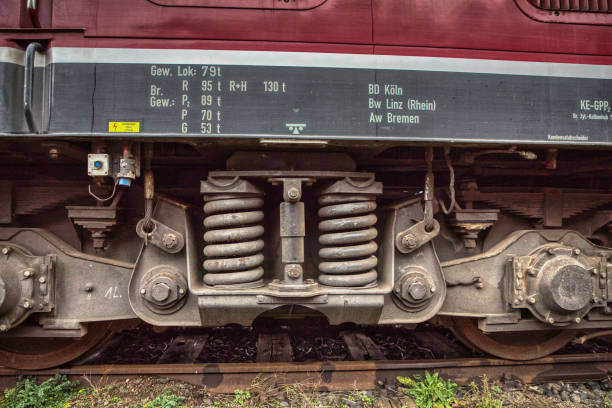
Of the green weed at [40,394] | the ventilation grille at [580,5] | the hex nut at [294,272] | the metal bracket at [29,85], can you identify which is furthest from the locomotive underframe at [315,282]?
the ventilation grille at [580,5]

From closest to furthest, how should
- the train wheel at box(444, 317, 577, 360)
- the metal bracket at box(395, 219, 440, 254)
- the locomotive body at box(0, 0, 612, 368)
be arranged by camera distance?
the locomotive body at box(0, 0, 612, 368)
the metal bracket at box(395, 219, 440, 254)
the train wheel at box(444, 317, 577, 360)

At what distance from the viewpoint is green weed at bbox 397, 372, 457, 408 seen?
2.89 meters

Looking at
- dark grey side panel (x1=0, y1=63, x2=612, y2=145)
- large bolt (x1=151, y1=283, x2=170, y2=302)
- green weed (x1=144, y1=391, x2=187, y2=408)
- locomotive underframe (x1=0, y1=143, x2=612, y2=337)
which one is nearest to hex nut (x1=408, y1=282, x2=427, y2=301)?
locomotive underframe (x1=0, y1=143, x2=612, y2=337)

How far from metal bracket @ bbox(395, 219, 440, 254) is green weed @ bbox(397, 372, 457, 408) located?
1224 millimetres

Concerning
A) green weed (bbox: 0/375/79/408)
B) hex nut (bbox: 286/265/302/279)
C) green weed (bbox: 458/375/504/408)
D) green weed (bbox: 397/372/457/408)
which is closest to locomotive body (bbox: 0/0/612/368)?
hex nut (bbox: 286/265/302/279)

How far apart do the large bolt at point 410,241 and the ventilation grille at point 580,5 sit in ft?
6.95

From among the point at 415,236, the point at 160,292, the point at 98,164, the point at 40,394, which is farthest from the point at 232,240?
the point at 40,394

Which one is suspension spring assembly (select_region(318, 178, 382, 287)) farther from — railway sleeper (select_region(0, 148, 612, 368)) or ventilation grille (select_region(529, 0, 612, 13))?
ventilation grille (select_region(529, 0, 612, 13))

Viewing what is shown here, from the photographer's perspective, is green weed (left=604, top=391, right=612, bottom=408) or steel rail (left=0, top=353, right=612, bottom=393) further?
steel rail (left=0, top=353, right=612, bottom=393)

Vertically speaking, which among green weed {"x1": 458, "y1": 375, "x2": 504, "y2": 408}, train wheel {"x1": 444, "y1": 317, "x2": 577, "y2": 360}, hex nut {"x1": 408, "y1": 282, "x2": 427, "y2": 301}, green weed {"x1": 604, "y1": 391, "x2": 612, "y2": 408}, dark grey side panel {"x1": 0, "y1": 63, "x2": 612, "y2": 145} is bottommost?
green weed {"x1": 604, "y1": 391, "x2": 612, "y2": 408}

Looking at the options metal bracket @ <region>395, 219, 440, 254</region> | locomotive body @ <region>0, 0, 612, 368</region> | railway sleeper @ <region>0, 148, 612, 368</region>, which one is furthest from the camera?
metal bracket @ <region>395, 219, 440, 254</region>

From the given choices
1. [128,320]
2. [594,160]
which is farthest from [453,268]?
[128,320]

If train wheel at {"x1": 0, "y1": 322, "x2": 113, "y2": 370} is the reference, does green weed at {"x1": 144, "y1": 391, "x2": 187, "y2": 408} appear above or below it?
below

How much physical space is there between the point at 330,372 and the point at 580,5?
385cm
